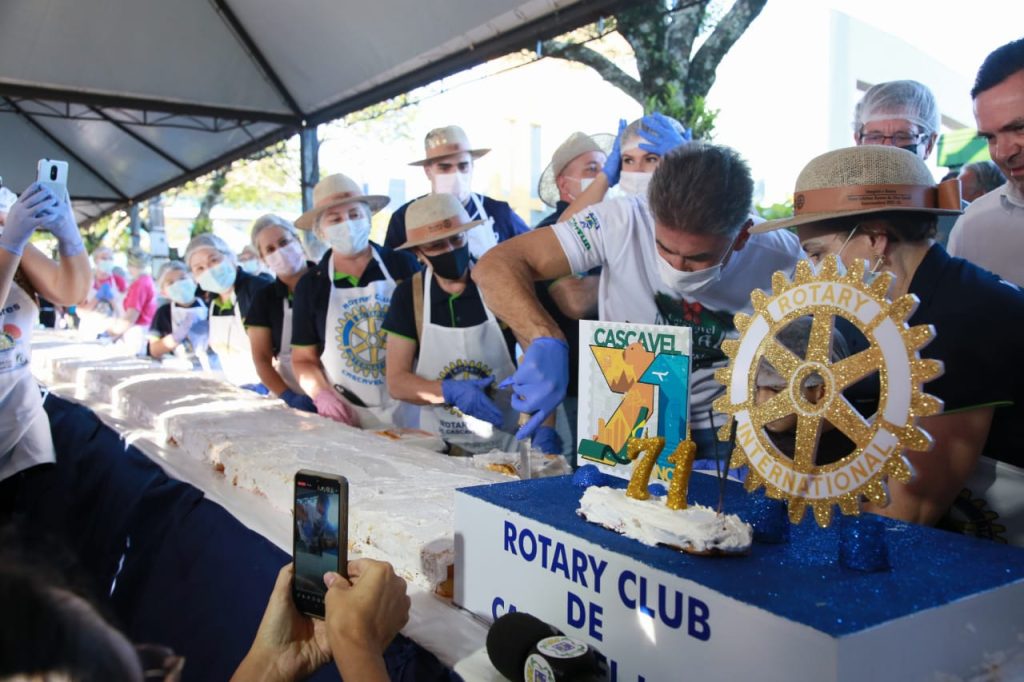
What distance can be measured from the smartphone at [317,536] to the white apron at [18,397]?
1724 mm

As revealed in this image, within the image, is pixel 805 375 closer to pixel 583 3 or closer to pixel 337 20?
pixel 583 3

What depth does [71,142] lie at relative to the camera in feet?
40.9

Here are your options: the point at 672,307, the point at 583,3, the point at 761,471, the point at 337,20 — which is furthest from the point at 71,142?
the point at 761,471

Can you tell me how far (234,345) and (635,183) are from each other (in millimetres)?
3395

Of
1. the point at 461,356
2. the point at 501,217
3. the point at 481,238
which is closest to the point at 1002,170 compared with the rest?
the point at 461,356

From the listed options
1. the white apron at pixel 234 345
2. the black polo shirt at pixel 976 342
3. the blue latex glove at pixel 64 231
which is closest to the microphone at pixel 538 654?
the black polo shirt at pixel 976 342

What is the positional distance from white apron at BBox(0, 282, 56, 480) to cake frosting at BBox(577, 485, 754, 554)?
210cm

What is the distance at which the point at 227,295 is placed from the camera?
17.2 ft

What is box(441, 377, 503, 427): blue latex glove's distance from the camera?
274 cm

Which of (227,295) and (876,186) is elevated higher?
(876,186)

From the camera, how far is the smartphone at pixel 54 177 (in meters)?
2.64

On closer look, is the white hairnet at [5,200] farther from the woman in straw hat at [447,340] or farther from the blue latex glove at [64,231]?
the woman in straw hat at [447,340]

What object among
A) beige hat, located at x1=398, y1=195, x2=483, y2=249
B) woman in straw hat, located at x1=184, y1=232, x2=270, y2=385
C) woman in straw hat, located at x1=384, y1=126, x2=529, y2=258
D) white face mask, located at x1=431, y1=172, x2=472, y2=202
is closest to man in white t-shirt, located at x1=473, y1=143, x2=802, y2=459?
beige hat, located at x1=398, y1=195, x2=483, y2=249

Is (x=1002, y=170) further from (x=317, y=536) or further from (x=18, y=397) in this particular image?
(x=18, y=397)
